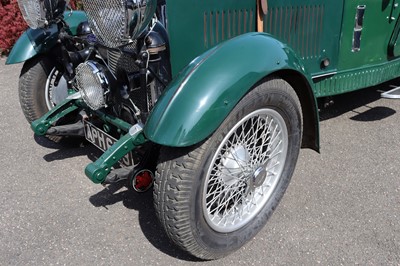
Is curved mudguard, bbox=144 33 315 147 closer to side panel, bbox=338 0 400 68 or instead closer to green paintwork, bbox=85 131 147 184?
green paintwork, bbox=85 131 147 184

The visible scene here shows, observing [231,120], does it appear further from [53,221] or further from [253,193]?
[53,221]

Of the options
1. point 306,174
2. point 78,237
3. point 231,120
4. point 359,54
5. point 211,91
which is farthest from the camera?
point 359,54

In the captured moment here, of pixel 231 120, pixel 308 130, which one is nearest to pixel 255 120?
pixel 231 120

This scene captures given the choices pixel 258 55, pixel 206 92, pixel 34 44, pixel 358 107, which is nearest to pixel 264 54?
pixel 258 55

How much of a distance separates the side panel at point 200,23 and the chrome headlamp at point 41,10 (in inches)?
40.7

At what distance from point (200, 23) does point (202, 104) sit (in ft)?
2.36

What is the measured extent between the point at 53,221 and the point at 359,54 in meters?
2.63

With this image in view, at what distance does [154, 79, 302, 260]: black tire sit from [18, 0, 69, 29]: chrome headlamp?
149 centimetres

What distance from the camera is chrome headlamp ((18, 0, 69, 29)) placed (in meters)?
2.68

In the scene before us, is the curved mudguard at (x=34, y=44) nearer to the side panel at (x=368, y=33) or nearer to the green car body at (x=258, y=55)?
the green car body at (x=258, y=55)

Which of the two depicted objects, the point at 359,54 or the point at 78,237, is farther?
the point at 359,54

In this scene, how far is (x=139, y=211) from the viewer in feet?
8.49

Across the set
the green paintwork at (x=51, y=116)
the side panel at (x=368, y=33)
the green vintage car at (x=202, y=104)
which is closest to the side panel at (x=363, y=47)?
the side panel at (x=368, y=33)

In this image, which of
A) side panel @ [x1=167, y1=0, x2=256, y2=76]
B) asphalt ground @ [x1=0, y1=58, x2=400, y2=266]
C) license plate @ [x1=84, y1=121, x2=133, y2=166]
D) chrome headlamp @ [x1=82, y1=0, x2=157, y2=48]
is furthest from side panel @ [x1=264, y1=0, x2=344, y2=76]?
license plate @ [x1=84, y1=121, x2=133, y2=166]
